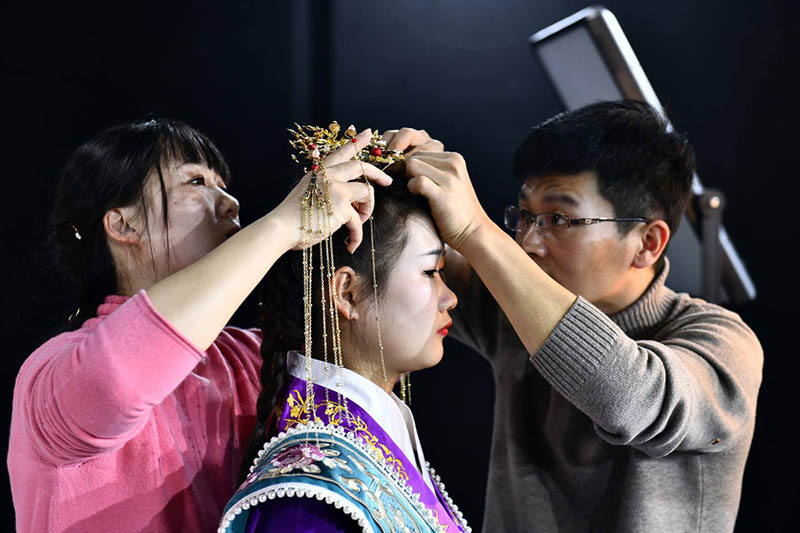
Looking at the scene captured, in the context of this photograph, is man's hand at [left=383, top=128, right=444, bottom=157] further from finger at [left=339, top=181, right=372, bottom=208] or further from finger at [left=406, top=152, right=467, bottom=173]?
finger at [left=339, top=181, right=372, bottom=208]

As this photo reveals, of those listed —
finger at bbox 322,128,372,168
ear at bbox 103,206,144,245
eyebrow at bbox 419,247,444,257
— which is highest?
ear at bbox 103,206,144,245

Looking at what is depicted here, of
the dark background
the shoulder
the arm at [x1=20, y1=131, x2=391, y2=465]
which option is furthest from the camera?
the dark background

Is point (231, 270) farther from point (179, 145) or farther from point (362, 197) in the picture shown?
point (179, 145)

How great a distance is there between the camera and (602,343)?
4.23 ft

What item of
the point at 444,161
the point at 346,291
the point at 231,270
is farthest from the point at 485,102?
the point at 231,270

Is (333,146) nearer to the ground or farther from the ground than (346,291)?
farther from the ground

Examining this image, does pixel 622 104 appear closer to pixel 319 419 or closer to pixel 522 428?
pixel 522 428

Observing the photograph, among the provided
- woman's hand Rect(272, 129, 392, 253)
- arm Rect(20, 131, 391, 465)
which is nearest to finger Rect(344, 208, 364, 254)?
woman's hand Rect(272, 129, 392, 253)

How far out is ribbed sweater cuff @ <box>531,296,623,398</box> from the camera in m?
1.29

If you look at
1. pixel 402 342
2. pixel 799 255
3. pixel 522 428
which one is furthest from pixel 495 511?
pixel 799 255

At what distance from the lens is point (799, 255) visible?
2.51 meters

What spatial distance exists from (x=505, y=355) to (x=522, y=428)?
0.15 meters

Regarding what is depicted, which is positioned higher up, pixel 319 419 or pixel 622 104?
pixel 622 104

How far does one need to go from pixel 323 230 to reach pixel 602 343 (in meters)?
0.46
